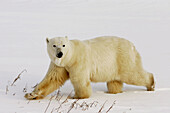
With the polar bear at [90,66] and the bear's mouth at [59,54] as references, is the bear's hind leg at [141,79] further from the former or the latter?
the bear's mouth at [59,54]

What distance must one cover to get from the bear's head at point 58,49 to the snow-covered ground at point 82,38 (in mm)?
624

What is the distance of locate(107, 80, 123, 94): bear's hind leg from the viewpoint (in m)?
6.32

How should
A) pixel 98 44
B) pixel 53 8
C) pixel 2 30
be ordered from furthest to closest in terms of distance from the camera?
pixel 53 8
pixel 2 30
pixel 98 44

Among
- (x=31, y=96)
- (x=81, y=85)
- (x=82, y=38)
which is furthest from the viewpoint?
(x=82, y=38)

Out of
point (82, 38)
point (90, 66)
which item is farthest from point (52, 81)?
point (82, 38)

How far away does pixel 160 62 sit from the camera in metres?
8.61

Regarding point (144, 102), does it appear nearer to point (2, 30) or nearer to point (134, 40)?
point (134, 40)

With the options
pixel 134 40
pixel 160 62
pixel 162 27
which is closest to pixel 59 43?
pixel 160 62

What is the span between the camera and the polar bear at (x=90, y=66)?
17.4 feet

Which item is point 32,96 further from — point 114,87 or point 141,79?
point 141,79

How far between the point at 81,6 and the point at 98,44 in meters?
17.9

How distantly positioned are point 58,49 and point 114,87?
1.71 meters

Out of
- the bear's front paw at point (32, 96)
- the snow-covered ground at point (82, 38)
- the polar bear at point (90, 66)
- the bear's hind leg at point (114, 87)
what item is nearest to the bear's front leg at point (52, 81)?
the polar bear at point (90, 66)

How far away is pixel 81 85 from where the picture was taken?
18.2 feet
